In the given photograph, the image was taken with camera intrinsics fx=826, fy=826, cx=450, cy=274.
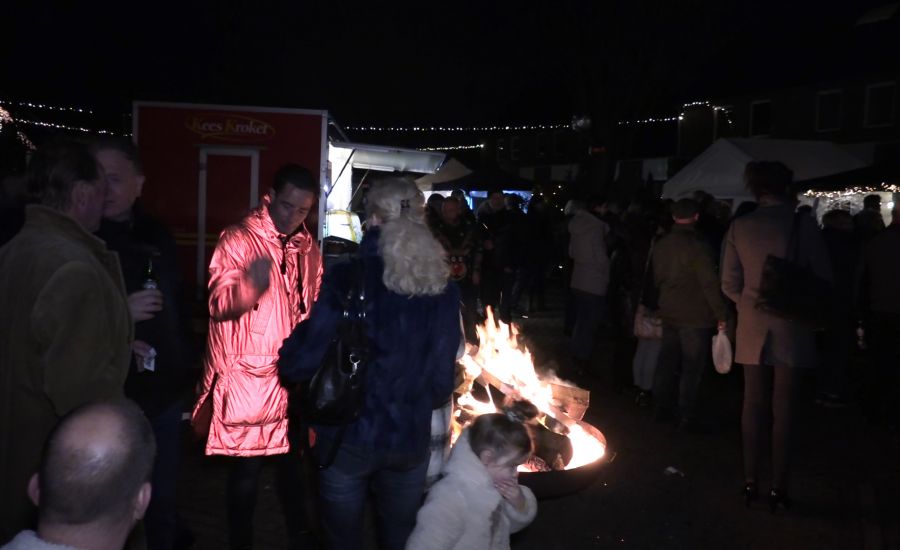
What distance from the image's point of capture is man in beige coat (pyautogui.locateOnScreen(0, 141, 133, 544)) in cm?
253

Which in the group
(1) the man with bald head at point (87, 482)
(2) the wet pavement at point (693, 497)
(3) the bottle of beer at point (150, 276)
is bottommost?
(2) the wet pavement at point (693, 497)

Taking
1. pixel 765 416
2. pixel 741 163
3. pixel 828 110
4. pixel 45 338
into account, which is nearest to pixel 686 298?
pixel 765 416

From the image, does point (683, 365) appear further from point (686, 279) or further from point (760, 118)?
point (760, 118)

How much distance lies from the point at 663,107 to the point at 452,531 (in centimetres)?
3955

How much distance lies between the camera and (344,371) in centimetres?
319

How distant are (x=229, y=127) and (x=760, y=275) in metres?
7.02

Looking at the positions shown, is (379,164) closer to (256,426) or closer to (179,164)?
(179,164)

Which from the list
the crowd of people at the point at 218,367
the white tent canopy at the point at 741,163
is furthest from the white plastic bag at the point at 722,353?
the white tent canopy at the point at 741,163

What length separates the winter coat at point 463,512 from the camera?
324cm

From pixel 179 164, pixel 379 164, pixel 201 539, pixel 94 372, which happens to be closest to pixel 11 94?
pixel 379 164

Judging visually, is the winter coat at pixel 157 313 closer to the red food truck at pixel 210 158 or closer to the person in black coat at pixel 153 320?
the person in black coat at pixel 153 320

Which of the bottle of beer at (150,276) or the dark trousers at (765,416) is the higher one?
the bottle of beer at (150,276)

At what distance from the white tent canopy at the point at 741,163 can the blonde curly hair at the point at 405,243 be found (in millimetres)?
11529

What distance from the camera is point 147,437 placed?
1.92 metres
